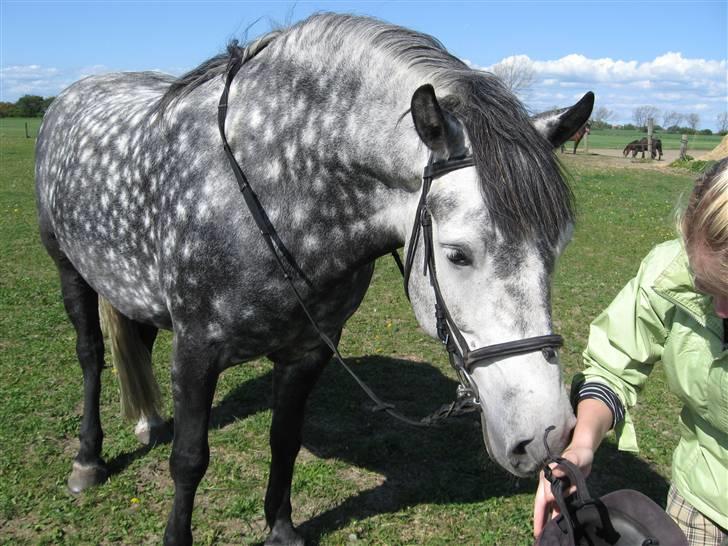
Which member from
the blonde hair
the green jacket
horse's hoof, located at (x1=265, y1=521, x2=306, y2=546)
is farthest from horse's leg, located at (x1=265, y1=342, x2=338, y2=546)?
the blonde hair

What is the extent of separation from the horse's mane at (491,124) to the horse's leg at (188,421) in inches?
52.1

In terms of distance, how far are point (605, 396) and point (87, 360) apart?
320 centimetres

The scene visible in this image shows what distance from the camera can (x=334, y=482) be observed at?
388 centimetres

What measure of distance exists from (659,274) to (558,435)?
626 mm

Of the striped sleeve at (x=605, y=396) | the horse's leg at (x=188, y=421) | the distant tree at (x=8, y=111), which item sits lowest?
the distant tree at (x=8, y=111)

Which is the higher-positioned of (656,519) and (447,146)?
(447,146)

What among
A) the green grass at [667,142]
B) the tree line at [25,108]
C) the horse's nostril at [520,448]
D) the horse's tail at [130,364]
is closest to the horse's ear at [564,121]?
the horse's nostril at [520,448]

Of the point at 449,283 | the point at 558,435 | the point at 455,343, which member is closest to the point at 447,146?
the point at 449,283

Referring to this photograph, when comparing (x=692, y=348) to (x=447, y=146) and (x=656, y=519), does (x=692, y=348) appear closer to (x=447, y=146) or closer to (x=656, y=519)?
(x=656, y=519)

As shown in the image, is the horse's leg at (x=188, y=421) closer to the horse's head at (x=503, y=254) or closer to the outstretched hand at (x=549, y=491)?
the horse's head at (x=503, y=254)

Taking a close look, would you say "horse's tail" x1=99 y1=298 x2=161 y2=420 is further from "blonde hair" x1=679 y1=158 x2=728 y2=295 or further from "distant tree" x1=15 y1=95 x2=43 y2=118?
"distant tree" x1=15 y1=95 x2=43 y2=118

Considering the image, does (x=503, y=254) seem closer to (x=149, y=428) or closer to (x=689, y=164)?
(x=149, y=428)

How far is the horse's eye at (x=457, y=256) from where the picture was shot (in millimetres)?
1924

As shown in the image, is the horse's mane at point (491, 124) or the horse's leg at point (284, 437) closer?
the horse's mane at point (491, 124)
